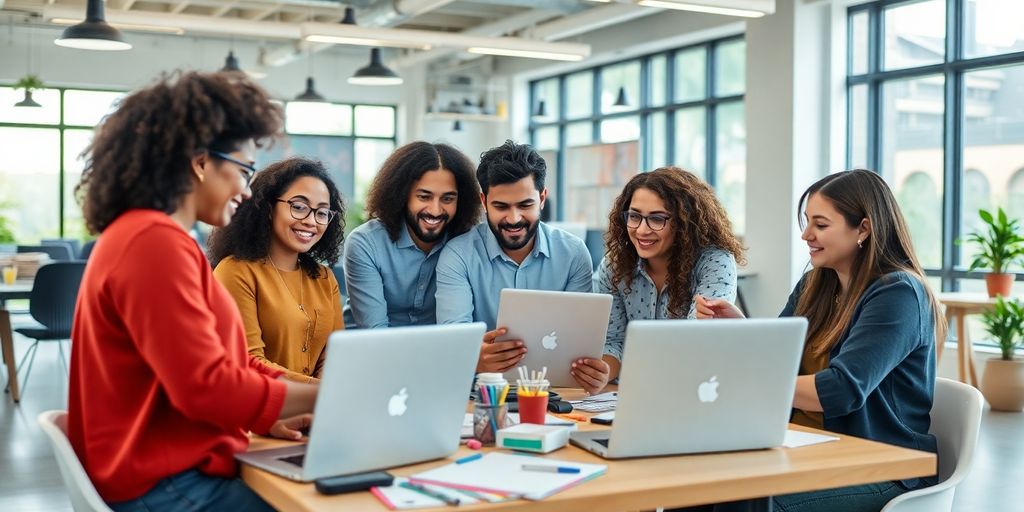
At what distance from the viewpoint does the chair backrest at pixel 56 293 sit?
6.23 metres

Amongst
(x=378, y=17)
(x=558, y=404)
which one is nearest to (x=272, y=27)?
(x=378, y=17)

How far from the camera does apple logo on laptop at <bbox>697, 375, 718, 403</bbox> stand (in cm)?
195

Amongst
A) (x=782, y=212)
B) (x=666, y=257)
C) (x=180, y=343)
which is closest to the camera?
(x=180, y=343)

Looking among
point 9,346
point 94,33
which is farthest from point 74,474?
point 9,346

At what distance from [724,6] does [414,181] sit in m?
4.78

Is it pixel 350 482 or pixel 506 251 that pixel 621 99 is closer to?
pixel 506 251

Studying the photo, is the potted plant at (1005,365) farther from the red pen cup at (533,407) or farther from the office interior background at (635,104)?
the red pen cup at (533,407)

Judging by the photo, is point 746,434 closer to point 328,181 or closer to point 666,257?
point 666,257

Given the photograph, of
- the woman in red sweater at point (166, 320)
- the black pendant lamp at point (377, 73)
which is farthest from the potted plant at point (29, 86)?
the woman in red sweater at point (166, 320)

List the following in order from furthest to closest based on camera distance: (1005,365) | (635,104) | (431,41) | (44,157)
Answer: (44,157) < (635,104) < (431,41) < (1005,365)

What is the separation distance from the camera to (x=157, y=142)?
6.06 feet

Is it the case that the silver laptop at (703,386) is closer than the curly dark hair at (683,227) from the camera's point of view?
Yes

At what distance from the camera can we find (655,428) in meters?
1.94

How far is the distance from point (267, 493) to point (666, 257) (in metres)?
1.69
